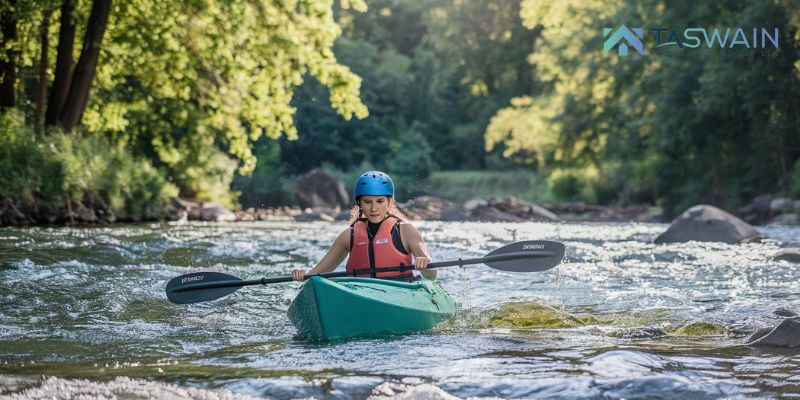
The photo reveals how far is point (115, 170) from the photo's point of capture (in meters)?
16.0

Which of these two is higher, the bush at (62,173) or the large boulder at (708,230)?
the bush at (62,173)

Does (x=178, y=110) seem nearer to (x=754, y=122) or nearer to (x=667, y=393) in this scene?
(x=754, y=122)

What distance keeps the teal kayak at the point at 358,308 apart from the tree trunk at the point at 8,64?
34.1 feet

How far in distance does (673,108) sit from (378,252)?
17.1 metres

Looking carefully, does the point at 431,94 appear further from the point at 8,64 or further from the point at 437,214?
the point at 8,64

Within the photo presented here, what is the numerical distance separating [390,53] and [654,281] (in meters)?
42.9

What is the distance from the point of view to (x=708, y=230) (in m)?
13.9

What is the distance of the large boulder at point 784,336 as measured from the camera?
531 centimetres

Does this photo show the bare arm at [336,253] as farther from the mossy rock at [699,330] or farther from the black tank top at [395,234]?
the mossy rock at [699,330]

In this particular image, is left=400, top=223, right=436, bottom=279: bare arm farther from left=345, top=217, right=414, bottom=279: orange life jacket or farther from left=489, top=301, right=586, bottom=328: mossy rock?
left=489, top=301, right=586, bottom=328: mossy rock

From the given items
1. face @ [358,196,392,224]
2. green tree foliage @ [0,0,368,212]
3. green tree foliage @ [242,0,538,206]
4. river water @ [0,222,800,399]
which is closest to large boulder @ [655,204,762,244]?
river water @ [0,222,800,399]

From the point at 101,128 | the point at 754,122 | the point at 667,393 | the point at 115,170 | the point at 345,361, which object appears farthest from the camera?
the point at 754,122

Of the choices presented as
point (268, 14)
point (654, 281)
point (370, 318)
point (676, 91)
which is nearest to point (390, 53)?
point (676, 91)

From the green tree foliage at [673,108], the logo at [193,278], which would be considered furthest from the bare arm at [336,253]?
the green tree foliage at [673,108]
